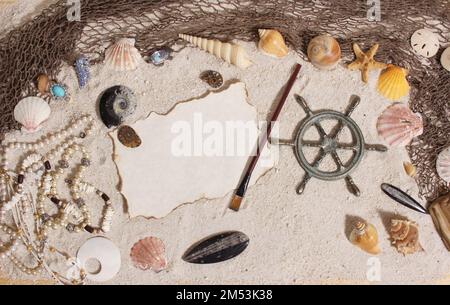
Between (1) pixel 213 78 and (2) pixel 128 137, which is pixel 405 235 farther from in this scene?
(2) pixel 128 137

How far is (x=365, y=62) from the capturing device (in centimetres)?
176

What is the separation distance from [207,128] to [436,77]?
741 mm

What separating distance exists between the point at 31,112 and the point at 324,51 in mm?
917

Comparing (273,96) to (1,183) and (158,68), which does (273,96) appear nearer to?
(158,68)

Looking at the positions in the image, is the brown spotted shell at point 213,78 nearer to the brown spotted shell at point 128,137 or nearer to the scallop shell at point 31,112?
the brown spotted shell at point 128,137

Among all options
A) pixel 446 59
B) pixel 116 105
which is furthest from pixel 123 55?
pixel 446 59

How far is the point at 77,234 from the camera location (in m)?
1.77

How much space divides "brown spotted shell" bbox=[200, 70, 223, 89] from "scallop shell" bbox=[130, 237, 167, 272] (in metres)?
0.51

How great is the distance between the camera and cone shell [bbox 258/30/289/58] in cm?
175

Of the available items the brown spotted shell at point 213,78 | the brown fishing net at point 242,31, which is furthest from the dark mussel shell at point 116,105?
the brown spotted shell at point 213,78

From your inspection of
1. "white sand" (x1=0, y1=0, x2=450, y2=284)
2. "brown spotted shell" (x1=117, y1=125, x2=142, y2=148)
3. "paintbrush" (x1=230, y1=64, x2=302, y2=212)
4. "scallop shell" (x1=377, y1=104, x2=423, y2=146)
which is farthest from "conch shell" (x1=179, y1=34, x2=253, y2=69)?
"scallop shell" (x1=377, y1=104, x2=423, y2=146)

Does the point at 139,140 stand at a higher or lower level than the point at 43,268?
higher

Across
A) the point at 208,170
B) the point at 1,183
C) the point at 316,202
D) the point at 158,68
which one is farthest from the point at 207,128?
the point at 1,183

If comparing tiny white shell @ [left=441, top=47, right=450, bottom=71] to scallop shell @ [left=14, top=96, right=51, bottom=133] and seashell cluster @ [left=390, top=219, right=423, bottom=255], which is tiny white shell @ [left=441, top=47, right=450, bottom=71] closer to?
seashell cluster @ [left=390, top=219, right=423, bottom=255]
